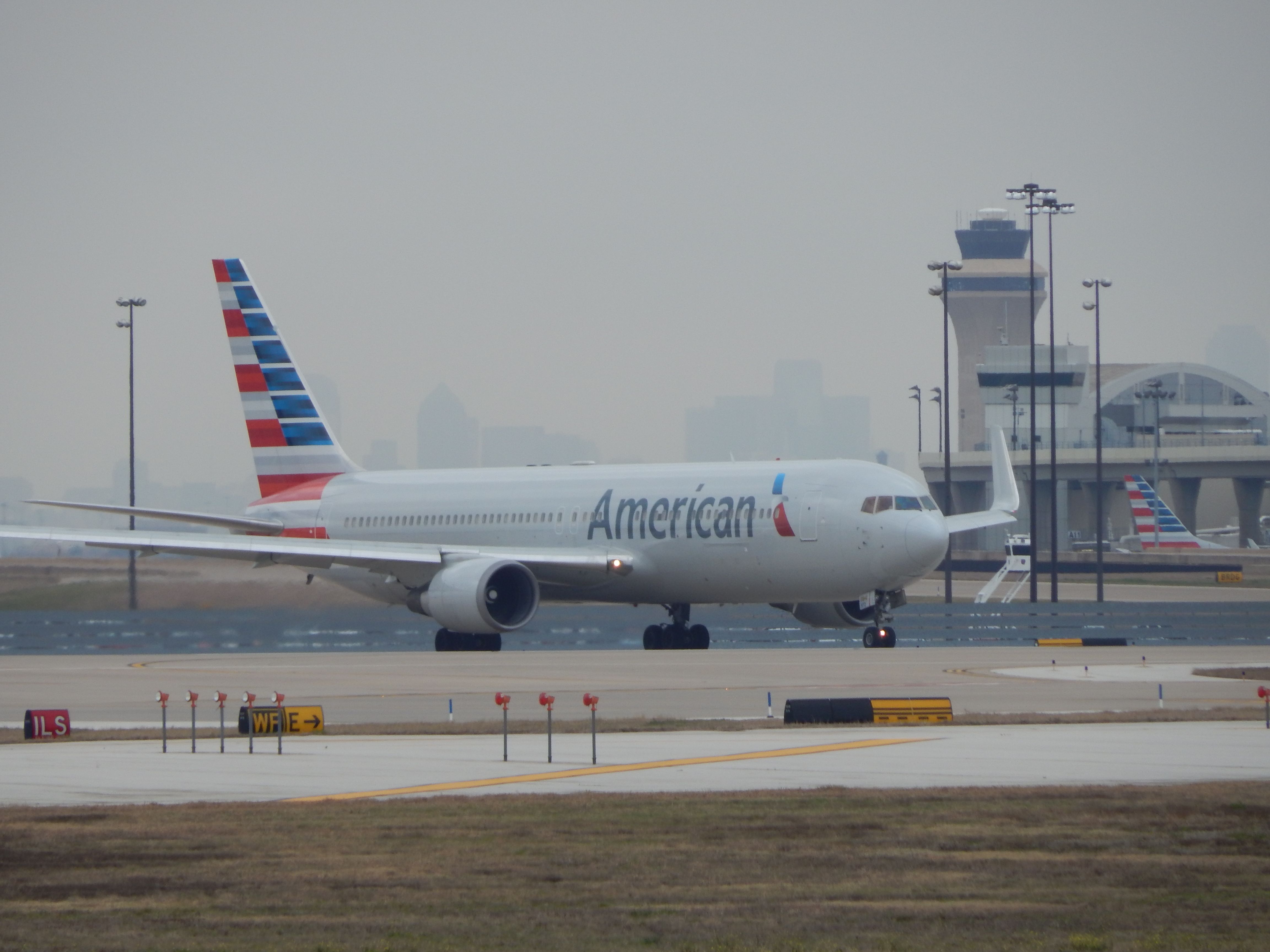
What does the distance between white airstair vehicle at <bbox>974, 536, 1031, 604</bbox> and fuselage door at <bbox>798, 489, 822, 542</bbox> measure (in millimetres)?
11531

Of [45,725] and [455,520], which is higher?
[455,520]

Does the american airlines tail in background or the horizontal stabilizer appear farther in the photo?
the american airlines tail in background

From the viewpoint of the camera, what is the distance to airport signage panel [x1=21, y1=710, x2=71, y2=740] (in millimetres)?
21062

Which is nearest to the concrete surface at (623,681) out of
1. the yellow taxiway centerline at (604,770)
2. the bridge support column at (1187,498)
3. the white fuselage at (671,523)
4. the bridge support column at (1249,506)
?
the white fuselage at (671,523)

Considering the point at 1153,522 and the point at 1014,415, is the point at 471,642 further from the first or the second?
the point at 1014,415

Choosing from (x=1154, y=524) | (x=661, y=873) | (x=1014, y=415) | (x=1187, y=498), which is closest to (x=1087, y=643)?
(x=661, y=873)

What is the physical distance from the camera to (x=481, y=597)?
133ft

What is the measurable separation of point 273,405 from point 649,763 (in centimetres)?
3382

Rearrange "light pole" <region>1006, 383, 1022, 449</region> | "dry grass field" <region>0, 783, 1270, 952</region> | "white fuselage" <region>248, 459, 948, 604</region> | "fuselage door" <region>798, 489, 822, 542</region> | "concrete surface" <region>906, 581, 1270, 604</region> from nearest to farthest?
"dry grass field" <region>0, 783, 1270, 952</region>, "white fuselage" <region>248, 459, 948, 604</region>, "fuselage door" <region>798, 489, 822, 542</region>, "concrete surface" <region>906, 581, 1270, 604</region>, "light pole" <region>1006, 383, 1022, 449</region>

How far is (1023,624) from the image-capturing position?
149ft

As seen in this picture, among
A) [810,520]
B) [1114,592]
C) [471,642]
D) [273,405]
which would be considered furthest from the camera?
[1114,592]

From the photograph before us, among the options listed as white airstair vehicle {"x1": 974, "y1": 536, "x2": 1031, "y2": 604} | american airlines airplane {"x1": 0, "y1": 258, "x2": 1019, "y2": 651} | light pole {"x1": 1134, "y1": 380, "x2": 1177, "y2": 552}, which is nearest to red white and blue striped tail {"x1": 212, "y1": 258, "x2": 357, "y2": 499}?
american airlines airplane {"x1": 0, "y1": 258, "x2": 1019, "y2": 651}

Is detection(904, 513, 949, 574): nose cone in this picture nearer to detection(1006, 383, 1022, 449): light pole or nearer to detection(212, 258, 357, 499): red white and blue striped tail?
detection(212, 258, 357, 499): red white and blue striped tail

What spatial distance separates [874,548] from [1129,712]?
16651 mm
